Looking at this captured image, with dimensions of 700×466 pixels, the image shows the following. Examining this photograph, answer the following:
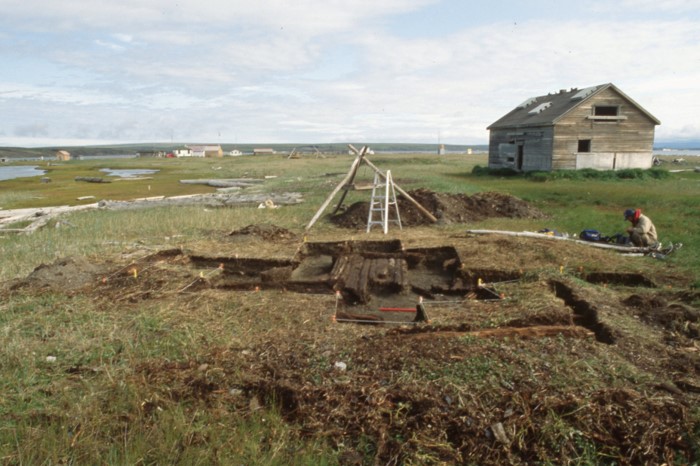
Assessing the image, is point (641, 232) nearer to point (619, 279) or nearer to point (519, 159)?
point (619, 279)

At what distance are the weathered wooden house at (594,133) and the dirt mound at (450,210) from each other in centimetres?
1294

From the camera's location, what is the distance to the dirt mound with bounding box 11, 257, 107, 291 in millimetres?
8000

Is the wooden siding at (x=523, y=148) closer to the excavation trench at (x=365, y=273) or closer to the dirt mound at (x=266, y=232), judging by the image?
the excavation trench at (x=365, y=273)

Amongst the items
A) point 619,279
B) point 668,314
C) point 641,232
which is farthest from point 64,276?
point 641,232

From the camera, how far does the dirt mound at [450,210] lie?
49.0 ft

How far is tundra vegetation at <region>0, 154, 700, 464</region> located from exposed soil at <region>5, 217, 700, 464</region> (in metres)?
0.02

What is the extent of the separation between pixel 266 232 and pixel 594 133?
23.0 metres

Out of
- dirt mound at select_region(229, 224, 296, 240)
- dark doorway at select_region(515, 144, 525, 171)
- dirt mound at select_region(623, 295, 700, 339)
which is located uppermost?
dark doorway at select_region(515, 144, 525, 171)

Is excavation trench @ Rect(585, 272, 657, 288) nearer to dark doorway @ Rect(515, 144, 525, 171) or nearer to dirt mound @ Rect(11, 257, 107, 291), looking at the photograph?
dirt mound @ Rect(11, 257, 107, 291)

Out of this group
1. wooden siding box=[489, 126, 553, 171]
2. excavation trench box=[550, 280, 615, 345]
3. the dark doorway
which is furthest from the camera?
the dark doorway

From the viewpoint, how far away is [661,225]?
43.3 ft

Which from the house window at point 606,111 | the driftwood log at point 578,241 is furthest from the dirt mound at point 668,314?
the house window at point 606,111

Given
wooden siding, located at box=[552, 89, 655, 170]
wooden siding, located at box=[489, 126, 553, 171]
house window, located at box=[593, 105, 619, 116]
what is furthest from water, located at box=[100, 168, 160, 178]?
house window, located at box=[593, 105, 619, 116]

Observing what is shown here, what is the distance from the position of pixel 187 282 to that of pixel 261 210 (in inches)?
388
